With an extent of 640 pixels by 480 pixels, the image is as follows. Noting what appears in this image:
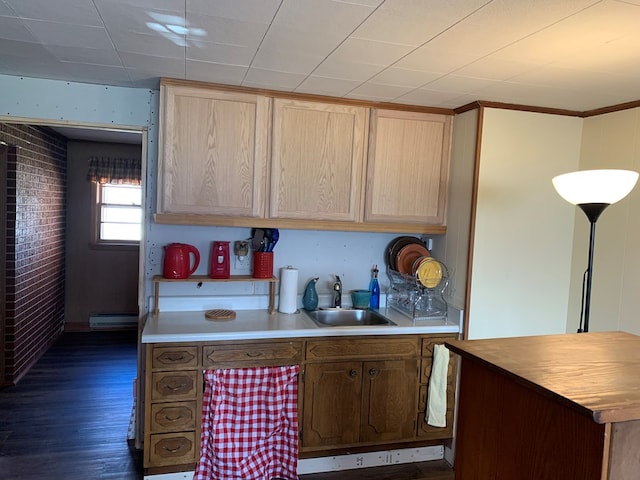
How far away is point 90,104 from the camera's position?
2.74 m

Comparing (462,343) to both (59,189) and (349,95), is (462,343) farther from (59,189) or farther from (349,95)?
(59,189)

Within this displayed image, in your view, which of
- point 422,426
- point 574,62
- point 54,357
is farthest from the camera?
point 54,357

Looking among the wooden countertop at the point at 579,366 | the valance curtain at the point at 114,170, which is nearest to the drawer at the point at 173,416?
the wooden countertop at the point at 579,366

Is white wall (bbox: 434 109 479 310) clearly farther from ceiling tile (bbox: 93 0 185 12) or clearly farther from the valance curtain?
the valance curtain

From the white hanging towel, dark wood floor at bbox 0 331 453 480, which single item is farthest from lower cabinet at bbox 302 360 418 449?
dark wood floor at bbox 0 331 453 480

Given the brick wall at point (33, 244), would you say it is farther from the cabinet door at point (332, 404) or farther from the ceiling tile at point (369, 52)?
the ceiling tile at point (369, 52)

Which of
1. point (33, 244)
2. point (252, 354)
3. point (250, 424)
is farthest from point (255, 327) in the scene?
point (33, 244)

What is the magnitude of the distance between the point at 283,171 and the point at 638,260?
2.00m

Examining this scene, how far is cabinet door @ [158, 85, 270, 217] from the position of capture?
2586mm

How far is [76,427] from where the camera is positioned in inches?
→ 122

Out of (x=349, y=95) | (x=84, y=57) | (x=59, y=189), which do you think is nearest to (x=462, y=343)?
(x=349, y=95)

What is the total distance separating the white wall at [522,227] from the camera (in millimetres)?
2770

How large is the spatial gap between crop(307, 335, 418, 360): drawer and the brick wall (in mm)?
2613

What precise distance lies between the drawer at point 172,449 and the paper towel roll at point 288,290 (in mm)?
900
